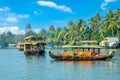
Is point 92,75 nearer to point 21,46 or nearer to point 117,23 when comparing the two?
point 117,23

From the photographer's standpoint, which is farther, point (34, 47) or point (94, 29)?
point (94, 29)

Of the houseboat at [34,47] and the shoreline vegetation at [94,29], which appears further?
the shoreline vegetation at [94,29]

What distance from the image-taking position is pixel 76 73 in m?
47.7

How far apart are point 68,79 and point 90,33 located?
117m

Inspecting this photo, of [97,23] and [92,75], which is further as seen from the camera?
[97,23]

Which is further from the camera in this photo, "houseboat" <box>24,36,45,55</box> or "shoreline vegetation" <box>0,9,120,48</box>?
"shoreline vegetation" <box>0,9,120,48</box>

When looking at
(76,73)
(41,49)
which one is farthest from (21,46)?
(76,73)

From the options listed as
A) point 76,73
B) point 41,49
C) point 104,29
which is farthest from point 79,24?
point 76,73

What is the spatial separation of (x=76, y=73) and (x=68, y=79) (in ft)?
19.0

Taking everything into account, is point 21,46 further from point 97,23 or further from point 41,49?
point 41,49

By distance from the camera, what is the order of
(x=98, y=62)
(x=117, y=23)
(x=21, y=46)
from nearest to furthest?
(x=98, y=62) < (x=117, y=23) < (x=21, y=46)

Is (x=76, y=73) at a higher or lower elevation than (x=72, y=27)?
lower

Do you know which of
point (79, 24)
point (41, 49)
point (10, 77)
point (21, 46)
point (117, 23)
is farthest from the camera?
point (79, 24)

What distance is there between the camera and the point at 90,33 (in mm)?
158000
